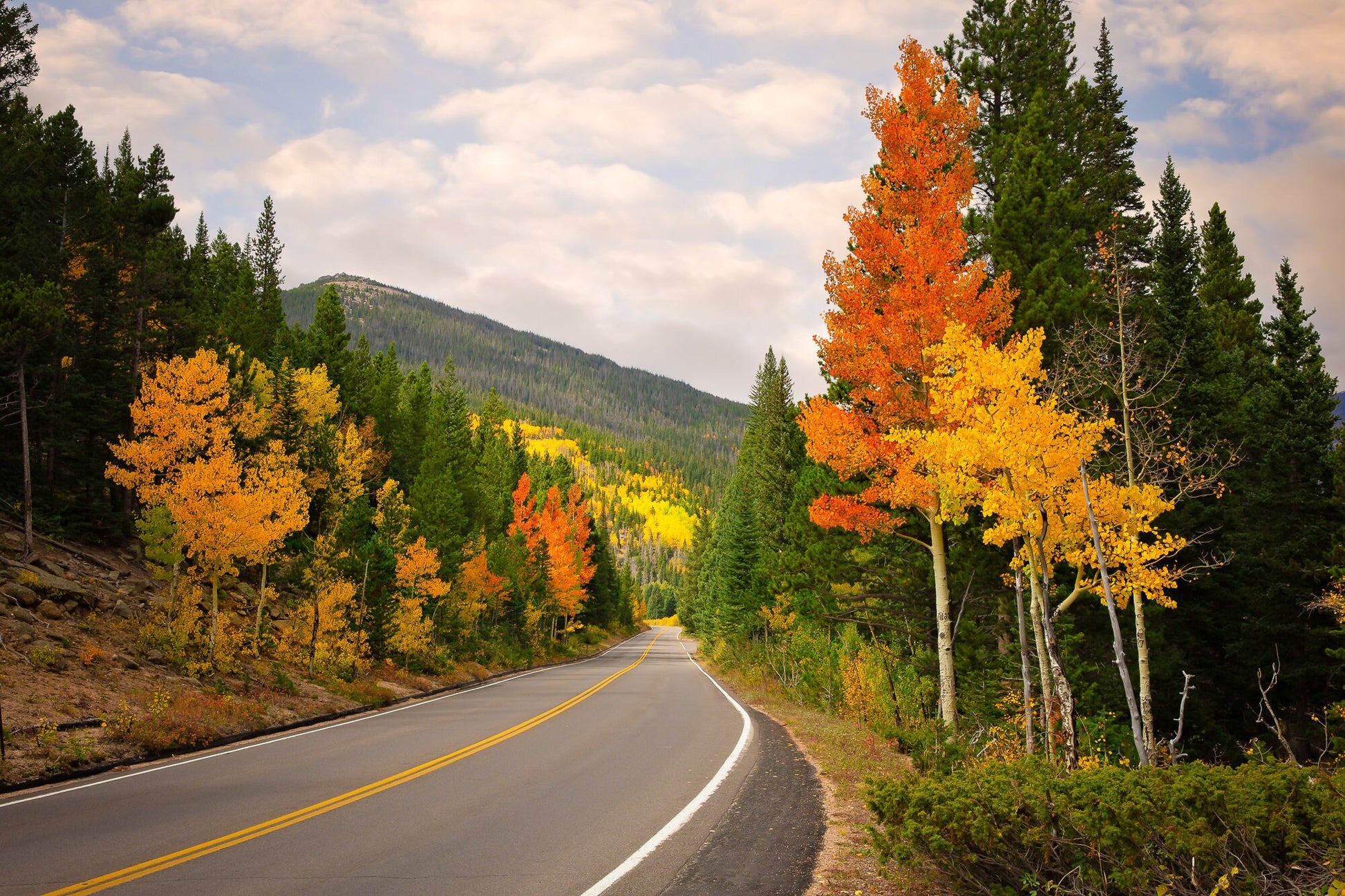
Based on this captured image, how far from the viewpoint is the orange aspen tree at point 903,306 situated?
13562 millimetres

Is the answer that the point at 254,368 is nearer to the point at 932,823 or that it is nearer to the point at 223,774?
the point at 223,774

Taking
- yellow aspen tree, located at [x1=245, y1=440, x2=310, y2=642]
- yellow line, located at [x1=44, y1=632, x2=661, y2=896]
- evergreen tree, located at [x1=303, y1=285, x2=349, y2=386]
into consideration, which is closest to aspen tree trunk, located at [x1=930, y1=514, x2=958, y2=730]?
yellow line, located at [x1=44, y1=632, x2=661, y2=896]

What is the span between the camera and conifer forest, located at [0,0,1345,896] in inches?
230

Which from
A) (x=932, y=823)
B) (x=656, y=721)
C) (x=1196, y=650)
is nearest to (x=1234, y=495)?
(x=1196, y=650)

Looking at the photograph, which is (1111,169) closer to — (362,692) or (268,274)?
(362,692)

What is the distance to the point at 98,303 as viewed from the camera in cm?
2744

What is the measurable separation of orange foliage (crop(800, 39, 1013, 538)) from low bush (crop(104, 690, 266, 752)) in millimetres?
12538

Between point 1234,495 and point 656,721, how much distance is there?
17.3 m

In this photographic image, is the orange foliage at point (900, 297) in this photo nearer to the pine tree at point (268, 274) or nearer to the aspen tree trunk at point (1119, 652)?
the aspen tree trunk at point (1119, 652)

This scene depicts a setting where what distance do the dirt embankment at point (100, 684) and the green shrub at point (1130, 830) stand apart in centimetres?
1236

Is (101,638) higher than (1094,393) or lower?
lower

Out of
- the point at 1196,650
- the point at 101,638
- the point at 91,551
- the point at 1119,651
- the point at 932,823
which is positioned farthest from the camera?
the point at 91,551

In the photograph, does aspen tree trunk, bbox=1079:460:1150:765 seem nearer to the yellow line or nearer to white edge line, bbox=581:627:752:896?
white edge line, bbox=581:627:752:896

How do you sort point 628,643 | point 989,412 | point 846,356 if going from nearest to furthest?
point 989,412, point 846,356, point 628,643
